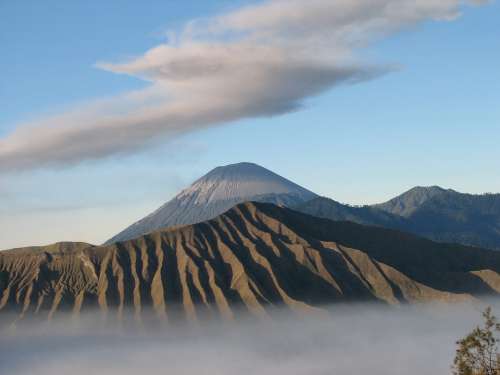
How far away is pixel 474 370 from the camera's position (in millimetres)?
77500

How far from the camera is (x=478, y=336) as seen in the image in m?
75.4

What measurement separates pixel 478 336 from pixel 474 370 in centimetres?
445
